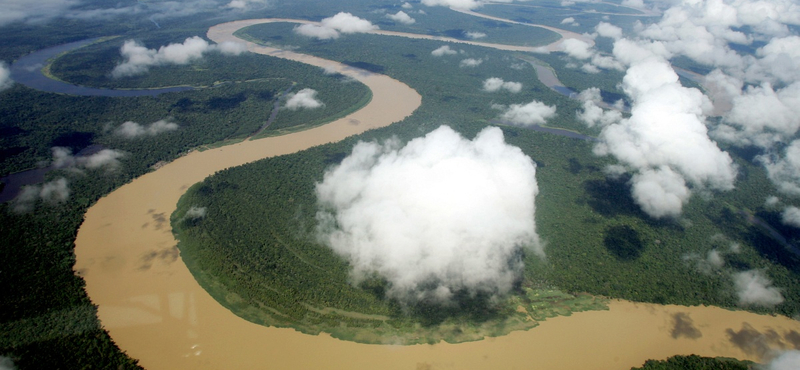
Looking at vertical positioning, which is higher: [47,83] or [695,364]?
[47,83]

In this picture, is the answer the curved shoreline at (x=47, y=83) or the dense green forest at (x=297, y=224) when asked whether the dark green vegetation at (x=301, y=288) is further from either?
the curved shoreline at (x=47, y=83)

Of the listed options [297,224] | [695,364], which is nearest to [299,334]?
[297,224]

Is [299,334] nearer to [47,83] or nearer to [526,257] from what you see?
[526,257]

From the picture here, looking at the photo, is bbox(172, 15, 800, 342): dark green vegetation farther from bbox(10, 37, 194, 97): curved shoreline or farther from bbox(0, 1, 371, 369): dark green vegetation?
bbox(10, 37, 194, 97): curved shoreline

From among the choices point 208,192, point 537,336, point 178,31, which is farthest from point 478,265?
point 178,31

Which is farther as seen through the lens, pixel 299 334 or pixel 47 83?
pixel 47 83

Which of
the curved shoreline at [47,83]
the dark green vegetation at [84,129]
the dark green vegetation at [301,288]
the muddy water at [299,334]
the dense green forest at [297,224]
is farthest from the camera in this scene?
the curved shoreline at [47,83]

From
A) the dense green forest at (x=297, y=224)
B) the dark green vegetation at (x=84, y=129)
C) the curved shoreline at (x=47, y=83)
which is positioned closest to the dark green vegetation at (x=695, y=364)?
the dense green forest at (x=297, y=224)

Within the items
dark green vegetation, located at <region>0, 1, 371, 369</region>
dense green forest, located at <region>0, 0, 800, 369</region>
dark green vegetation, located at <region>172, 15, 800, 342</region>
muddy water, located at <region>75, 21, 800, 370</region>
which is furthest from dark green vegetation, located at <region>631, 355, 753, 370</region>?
dark green vegetation, located at <region>0, 1, 371, 369</region>
